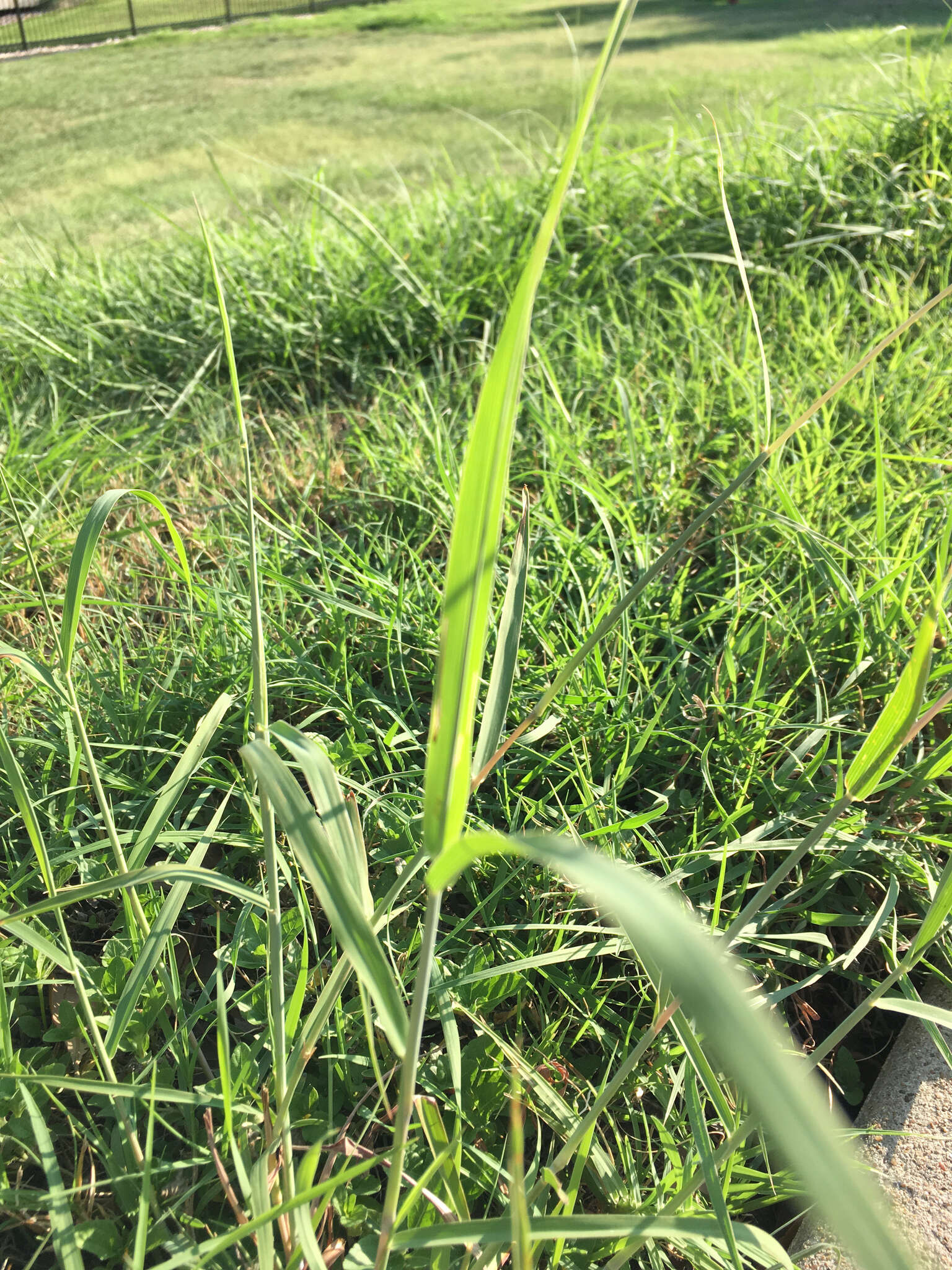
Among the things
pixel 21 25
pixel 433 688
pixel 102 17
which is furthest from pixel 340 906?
pixel 102 17

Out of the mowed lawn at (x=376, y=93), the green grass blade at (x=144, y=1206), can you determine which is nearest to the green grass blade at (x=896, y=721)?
the green grass blade at (x=144, y=1206)

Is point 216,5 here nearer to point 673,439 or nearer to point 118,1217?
point 673,439

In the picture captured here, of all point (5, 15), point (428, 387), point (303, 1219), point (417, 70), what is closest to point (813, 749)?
point (303, 1219)

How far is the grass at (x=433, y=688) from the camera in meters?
0.74

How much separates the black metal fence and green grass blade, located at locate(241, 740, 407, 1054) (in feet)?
20.1

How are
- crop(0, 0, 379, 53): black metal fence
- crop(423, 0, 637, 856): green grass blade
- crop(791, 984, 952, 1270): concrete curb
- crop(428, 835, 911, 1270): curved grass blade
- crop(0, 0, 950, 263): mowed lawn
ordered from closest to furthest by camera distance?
1. crop(428, 835, 911, 1270): curved grass blade
2. crop(423, 0, 637, 856): green grass blade
3. crop(791, 984, 952, 1270): concrete curb
4. crop(0, 0, 950, 263): mowed lawn
5. crop(0, 0, 379, 53): black metal fence

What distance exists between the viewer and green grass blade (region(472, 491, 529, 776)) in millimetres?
509

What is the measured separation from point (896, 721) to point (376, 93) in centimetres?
443

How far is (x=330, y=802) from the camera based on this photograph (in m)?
0.45

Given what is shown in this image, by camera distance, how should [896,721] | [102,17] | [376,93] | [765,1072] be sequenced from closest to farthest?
[765,1072] < [896,721] < [376,93] < [102,17]

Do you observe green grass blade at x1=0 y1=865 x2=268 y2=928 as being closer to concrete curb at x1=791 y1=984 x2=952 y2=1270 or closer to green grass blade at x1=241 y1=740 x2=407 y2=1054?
green grass blade at x1=241 y1=740 x2=407 y2=1054

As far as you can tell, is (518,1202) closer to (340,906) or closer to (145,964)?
(340,906)

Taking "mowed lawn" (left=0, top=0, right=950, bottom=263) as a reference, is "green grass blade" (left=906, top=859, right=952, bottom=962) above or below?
below

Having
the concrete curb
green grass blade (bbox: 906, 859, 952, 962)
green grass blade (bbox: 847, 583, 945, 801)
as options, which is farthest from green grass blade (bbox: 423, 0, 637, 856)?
Answer: the concrete curb
